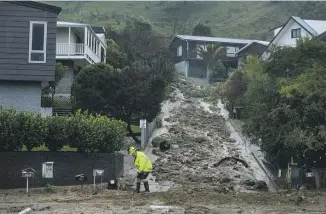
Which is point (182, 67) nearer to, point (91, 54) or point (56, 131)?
point (91, 54)

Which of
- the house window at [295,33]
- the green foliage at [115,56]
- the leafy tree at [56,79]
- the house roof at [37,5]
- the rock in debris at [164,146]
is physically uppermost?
the house window at [295,33]

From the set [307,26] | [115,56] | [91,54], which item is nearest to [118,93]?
[91,54]

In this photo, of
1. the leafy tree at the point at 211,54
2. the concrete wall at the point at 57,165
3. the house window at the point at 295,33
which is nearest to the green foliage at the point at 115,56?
the leafy tree at the point at 211,54

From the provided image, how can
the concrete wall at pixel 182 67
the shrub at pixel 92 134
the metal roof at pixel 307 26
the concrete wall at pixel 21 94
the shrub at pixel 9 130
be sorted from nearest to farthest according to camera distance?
the shrub at pixel 9 130
the shrub at pixel 92 134
the concrete wall at pixel 21 94
the metal roof at pixel 307 26
the concrete wall at pixel 182 67

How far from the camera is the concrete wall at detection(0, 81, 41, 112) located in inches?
1030

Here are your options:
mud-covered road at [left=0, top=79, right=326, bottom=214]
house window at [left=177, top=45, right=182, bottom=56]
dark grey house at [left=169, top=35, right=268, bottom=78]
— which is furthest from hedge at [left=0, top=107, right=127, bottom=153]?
house window at [left=177, top=45, right=182, bottom=56]

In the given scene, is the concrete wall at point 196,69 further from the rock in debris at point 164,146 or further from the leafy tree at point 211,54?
the rock in debris at point 164,146

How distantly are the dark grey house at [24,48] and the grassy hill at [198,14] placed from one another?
196ft

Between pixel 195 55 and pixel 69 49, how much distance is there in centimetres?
3038

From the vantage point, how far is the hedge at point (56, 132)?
63.2 ft

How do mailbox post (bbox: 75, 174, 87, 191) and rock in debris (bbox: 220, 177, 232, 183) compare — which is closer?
mailbox post (bbox: 75, 174, 87, 191)

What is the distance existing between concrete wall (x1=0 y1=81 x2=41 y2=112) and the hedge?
19.8 feet

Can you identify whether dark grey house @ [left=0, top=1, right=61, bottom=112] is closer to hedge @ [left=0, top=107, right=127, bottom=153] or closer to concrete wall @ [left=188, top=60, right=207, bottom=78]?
hedge @ [left=0, top=107, right=127, bottom=153]

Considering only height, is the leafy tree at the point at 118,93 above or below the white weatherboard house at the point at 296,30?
below
